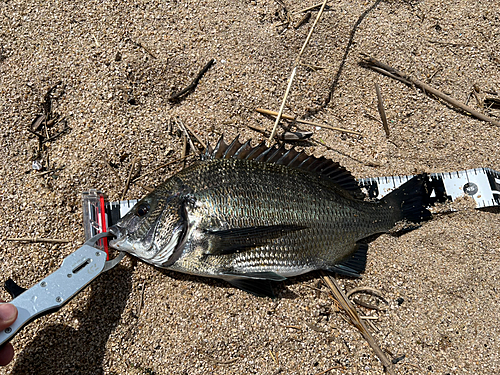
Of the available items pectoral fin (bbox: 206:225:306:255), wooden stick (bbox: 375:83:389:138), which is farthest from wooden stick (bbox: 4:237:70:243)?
wooden stick (bbox: 375:83:389:138)

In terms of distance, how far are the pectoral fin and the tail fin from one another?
1.16 metres

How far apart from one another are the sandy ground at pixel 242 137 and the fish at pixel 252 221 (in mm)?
290

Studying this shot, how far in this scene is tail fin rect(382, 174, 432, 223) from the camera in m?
3.03

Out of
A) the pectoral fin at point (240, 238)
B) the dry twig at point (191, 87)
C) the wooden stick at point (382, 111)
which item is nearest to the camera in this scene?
the pectoral fin at point (240, 238)

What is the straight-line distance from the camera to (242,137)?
3230 millimetres

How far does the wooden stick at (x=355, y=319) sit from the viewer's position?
263 cm

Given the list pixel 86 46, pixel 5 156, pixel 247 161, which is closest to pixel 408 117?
pixel 247 161

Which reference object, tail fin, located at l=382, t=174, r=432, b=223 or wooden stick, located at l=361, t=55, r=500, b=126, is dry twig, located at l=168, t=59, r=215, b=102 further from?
tail fin, located at l=382, t=174, r=432, b=223

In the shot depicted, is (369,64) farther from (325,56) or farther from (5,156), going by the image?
(5,156)

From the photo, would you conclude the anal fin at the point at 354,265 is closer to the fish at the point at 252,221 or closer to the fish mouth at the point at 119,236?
the fish at the point at 252,221

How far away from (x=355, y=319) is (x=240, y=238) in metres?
1.26

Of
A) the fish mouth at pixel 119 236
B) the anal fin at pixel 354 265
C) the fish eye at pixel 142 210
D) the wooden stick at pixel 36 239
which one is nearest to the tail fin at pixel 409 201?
the anal fin at pixel 354 265

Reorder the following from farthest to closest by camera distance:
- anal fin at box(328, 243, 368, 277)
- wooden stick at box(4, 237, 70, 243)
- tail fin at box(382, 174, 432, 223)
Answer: tail fin at box(382, 174, 432, 223) < anal fin at box(328, 243, 368, 277) < wooden stick at box(4, 237, 70, 243)

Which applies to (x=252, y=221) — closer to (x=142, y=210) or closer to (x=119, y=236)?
(x=142, y=210)
